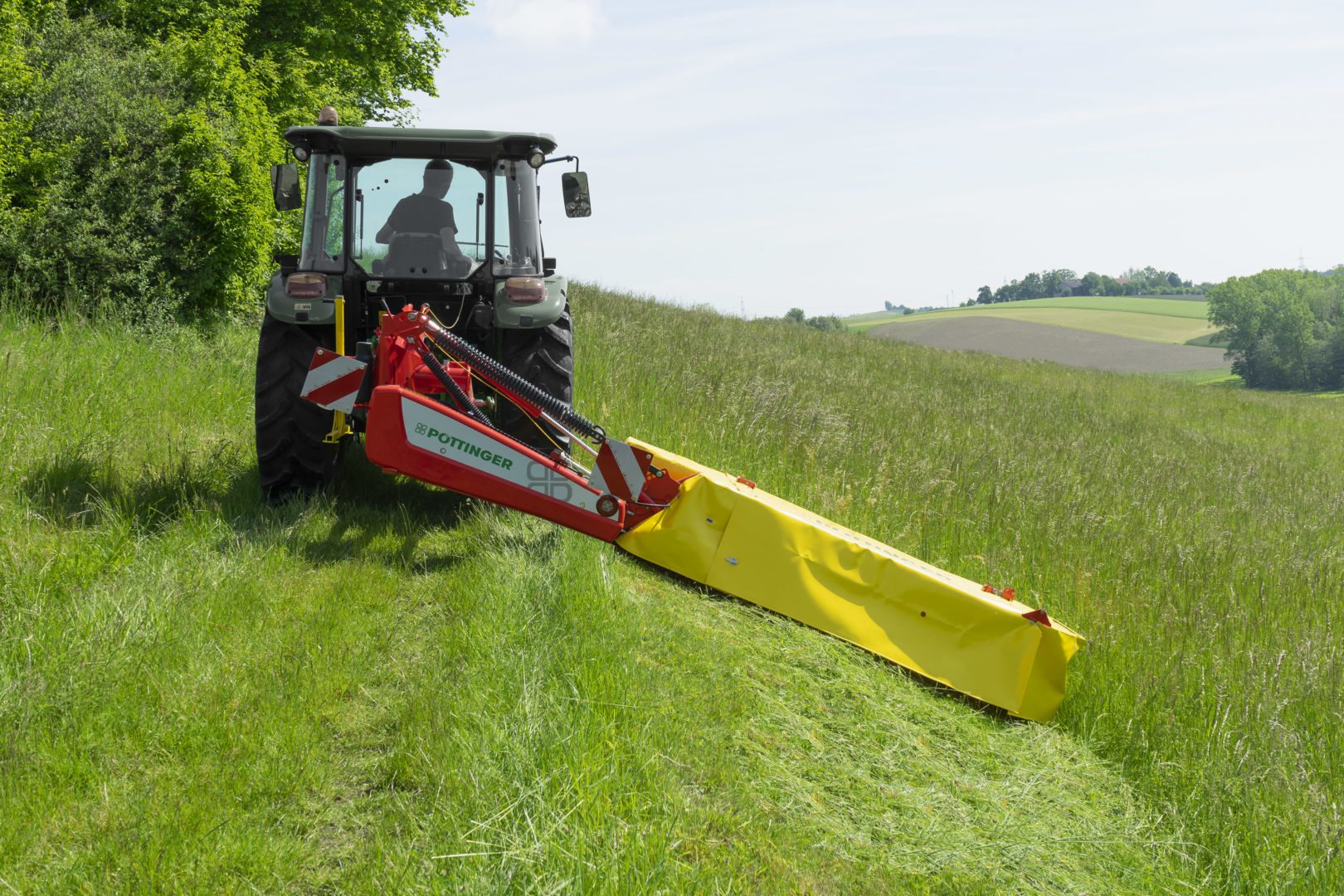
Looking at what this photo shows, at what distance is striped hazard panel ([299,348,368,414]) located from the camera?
5.08 m

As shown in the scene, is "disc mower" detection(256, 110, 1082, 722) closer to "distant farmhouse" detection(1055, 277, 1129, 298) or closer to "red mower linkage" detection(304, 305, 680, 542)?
"red mower linkage" detection(304, 305, 680, 542)

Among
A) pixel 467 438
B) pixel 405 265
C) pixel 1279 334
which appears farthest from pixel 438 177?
pixel 1279 334

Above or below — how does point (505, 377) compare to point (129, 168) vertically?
below

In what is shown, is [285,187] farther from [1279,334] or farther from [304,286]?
[1279,334]

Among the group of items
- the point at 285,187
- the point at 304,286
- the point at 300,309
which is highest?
the point at 285,187

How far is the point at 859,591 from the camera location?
4594 mm

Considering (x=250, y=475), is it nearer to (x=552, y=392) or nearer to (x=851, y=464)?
(x=552, y=392)

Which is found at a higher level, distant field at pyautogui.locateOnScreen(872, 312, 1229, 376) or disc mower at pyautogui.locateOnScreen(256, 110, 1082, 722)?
distant field at pyautogui.locateOnScreen(872, 312, 1229, 376)

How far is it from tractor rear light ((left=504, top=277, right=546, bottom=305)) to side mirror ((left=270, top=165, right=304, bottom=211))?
4.61ft

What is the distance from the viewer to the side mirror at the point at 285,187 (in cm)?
597

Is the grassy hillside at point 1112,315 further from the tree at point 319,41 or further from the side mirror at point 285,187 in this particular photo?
the side mirror at point 285,187

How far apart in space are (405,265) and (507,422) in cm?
110

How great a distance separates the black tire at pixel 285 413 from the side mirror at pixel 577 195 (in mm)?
1635

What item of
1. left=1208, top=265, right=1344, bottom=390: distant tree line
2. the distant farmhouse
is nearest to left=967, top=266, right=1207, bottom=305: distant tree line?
the distant farmhouse
